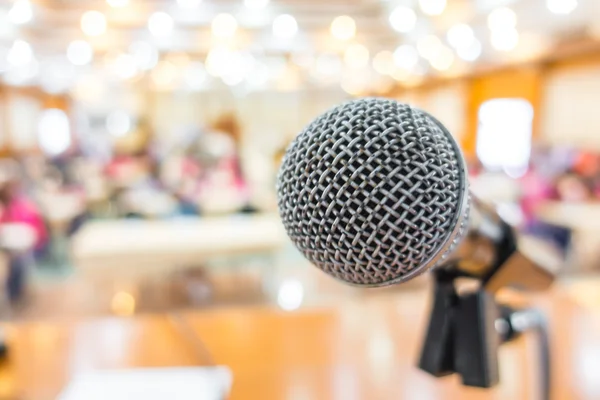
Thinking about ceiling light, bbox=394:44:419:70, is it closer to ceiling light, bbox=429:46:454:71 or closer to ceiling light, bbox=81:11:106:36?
ceiling light, bbox=429:46:454:71

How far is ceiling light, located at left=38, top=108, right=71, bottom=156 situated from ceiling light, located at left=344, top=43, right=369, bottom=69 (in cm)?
949

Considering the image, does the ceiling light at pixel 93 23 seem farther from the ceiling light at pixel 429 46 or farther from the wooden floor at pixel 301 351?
the wooden floor at pixel 301 351

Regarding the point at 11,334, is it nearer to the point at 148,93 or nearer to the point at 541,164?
the point at 541,164

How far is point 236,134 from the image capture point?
41.4ft

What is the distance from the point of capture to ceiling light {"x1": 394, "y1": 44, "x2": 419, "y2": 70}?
27.4ft

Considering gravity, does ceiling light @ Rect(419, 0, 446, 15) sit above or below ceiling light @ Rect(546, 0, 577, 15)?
above

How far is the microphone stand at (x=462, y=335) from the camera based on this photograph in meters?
0.58

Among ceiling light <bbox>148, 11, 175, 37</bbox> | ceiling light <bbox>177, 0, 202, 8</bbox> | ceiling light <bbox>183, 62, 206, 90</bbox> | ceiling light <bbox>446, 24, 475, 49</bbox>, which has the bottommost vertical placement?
ceiling light <bbox>446, 24, 475, 49</bbox>

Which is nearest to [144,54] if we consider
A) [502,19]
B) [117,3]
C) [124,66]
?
[124,66]

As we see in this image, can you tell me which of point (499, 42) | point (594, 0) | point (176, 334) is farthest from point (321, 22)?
point (176, 334)

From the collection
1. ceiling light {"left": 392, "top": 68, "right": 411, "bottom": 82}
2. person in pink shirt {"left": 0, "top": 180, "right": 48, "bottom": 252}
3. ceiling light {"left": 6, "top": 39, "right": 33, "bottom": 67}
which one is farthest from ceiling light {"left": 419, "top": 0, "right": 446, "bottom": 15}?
ceiling light {"left": 6, "top": 39, "right": 33, "bottom": 67}

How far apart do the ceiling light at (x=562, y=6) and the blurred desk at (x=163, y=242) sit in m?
4.11

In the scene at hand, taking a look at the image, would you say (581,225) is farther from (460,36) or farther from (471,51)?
(471,51)

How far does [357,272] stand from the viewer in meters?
0.45
